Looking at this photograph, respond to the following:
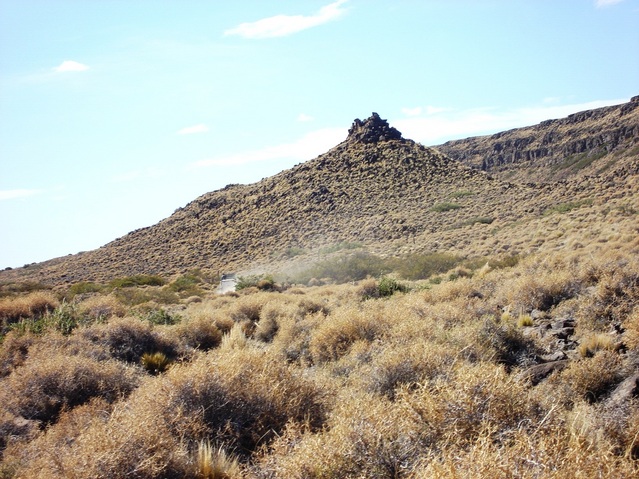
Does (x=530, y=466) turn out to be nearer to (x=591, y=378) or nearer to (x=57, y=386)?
(x=591, y=378)

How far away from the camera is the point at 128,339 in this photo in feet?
35.7

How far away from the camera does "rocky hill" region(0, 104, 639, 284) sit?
33.9 m

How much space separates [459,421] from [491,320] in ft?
16.7

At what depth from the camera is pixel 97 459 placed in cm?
399

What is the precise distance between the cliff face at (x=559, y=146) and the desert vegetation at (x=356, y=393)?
8595cm

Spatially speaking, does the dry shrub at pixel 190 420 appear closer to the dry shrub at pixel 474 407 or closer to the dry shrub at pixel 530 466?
the dry shrub at pixel 474 407

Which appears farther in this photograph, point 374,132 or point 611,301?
point 374,132

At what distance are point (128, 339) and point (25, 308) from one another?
6.40 meters

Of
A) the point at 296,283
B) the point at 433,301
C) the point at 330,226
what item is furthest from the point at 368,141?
the point at 433,301

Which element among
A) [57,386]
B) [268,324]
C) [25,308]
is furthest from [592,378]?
[25,308]

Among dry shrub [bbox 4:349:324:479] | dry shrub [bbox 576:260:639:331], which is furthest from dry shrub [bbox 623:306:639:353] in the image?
dry shrub [bbox 4:349:324:479]

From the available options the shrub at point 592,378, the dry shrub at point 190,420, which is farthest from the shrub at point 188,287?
the shrub at point 592,378

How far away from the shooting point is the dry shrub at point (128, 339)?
413 inches

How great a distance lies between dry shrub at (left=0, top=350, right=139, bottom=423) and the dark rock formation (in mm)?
63640
